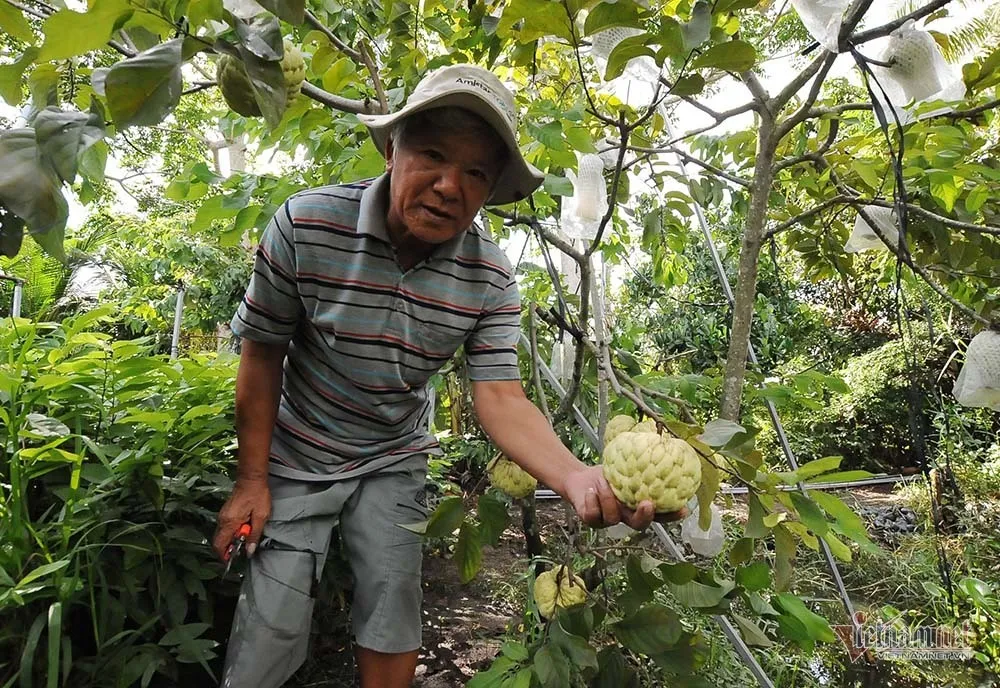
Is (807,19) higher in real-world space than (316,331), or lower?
higher

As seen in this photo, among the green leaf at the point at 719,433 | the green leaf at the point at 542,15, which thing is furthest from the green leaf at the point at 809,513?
the green leaf at the point at 542,15

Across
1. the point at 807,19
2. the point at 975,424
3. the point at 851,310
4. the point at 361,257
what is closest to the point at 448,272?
the point at 361,257

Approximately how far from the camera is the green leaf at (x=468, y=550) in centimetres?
115

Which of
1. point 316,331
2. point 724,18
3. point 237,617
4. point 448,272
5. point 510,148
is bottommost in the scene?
point 237,617

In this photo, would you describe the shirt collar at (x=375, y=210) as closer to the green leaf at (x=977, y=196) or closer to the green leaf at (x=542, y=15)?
the green leaf at (x=542, y=15)

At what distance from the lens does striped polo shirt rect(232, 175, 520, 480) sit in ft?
4.10

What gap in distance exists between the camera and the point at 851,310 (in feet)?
22.5

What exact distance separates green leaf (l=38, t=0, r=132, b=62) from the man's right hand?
92 centimetres

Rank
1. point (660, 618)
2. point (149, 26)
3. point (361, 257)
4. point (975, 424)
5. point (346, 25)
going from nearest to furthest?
point (149, 26)
point (660, 618)
point (361, 257)
point (346, 25)
point (975, 424)

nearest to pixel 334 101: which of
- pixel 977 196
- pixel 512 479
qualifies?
pixel 512 479

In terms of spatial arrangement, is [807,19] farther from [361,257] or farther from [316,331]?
[316,331]

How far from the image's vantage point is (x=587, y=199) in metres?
1.74

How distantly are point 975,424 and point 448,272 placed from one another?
18.3 ft

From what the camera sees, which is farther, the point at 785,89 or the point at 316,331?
the point at 785,89
